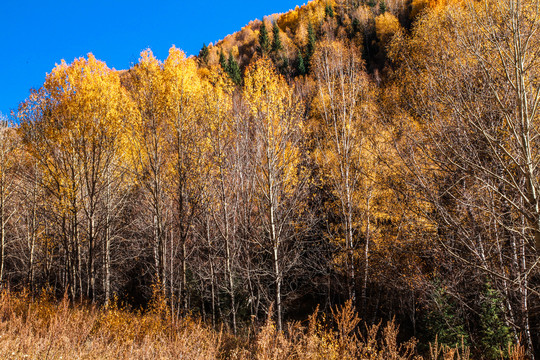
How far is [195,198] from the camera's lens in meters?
8.21

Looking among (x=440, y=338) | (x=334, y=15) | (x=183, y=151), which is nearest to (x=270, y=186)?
(x=183, y=151)

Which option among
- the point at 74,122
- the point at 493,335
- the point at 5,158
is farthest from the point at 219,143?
the point at 5,158

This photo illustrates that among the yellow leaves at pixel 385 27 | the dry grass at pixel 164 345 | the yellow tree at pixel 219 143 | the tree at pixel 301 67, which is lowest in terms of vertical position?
the dry grass at pixel 164 345

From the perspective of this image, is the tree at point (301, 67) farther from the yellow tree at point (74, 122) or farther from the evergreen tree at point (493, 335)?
the evergreen tree at point (493, 335)

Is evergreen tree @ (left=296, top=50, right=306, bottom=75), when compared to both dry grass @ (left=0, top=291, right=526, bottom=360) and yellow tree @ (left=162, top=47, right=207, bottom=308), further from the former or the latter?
dry grass @ (left=0, top=291, right=526, bottom=360)

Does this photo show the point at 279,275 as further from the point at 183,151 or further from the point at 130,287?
the point at 130,287

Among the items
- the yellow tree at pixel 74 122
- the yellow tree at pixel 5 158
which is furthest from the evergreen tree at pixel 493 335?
the yellow tree at pixel 5 158

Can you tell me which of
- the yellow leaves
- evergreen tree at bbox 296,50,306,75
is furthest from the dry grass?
the yellow leaves

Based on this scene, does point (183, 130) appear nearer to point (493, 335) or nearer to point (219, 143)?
point (219, 143)

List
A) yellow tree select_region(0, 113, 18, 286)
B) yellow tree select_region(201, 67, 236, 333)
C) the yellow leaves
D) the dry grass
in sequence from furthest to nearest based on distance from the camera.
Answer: the yellow leaves → yellow tree select_region(0, 113, 18, 286) → yellow tree select_region(201, 67, 236, 333) → the dry grass

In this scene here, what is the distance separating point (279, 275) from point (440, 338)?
5667 mm

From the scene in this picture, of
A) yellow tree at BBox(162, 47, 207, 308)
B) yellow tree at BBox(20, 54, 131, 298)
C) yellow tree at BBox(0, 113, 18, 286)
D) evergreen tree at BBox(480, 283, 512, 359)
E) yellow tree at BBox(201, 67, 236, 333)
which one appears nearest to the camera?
evergreen tree at BBox(480, 283, 512, 359)

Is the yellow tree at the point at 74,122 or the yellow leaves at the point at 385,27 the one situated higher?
the yellow leaves at the point at 385,27

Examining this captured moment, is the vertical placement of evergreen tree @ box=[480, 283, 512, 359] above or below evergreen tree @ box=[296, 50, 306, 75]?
below
